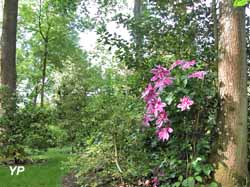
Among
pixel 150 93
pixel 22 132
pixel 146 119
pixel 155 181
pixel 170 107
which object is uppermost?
pixel 150 93

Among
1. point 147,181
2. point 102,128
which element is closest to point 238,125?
point 147,181

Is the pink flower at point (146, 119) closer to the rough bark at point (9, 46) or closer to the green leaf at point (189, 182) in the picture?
the green leaf at point (189, 182)

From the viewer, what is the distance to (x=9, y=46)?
7699 millimetres

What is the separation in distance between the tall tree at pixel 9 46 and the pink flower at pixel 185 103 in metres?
5.24

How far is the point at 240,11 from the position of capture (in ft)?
10.7

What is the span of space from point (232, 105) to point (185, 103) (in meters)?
0.48

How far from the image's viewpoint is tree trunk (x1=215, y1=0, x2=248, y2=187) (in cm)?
316

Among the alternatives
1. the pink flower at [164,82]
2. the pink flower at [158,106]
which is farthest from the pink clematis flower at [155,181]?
the pink flower at [164,82]

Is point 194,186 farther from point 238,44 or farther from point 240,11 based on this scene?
point 240,11

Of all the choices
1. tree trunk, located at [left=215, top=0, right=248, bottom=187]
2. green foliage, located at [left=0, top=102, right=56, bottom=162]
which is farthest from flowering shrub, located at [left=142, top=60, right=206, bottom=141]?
green foliage, located at [left=0, top=102, right=56, bottom=162]

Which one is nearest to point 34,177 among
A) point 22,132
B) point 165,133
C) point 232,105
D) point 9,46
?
point 22,132

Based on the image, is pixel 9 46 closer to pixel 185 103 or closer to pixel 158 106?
pixel 158 106

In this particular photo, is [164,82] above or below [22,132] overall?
above

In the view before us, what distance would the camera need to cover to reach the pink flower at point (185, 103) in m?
3.01
